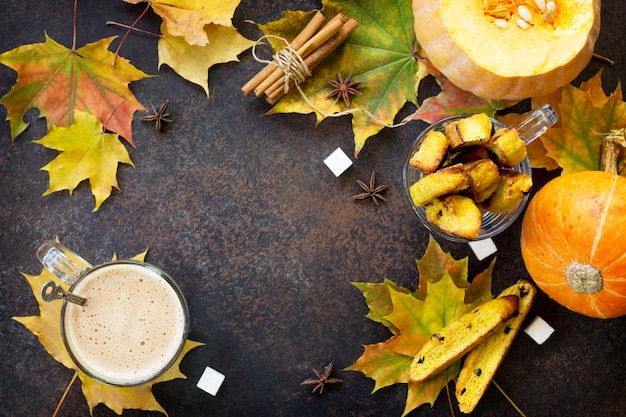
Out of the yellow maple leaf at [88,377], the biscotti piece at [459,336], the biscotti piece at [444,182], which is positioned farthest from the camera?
the yellow maple leaf at [88,377]

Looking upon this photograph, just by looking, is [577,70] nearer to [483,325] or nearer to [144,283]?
[483,325]

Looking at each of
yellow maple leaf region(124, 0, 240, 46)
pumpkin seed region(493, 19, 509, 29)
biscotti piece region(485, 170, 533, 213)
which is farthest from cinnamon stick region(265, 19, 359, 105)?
biscotti piece region(485, 170, 533, 213)

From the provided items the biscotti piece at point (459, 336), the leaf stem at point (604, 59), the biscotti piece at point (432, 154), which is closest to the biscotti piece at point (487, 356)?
the biscotti piece at point (459, 336)

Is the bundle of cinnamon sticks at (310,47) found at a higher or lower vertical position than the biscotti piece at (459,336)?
higher

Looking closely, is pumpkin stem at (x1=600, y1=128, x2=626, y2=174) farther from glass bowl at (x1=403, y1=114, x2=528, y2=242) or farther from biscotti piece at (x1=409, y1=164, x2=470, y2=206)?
biscotti piece at (x1=409, y1=164, x2=470, y2=206)

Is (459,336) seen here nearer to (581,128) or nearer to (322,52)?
(581,128)

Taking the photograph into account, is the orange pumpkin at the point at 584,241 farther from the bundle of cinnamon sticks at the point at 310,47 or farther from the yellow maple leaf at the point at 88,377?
the yellow maple leaf at the point at 88,377

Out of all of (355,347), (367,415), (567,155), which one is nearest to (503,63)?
(567,155)
